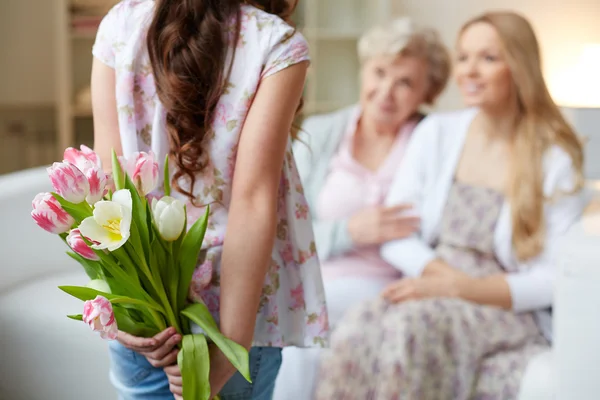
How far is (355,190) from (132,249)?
153 centimetres

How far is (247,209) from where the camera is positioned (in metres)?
0.91

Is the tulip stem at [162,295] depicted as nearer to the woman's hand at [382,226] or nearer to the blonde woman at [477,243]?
the blonde woman at [477,243]

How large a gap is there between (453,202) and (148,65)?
1.38m

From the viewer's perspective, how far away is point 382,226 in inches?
87.7

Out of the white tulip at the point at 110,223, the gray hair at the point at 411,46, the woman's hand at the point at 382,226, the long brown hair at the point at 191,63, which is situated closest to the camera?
the white tulip at the point at 110,223

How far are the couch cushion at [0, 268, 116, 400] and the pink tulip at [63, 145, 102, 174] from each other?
3.56ft

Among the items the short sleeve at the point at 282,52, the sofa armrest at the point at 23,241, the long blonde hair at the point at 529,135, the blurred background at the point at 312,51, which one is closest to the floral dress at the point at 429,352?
the long blonde hair at the point at 529,135

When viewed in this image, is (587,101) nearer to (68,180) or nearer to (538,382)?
(538,382)

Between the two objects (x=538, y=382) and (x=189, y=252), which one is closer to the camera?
(x=189, y=252)

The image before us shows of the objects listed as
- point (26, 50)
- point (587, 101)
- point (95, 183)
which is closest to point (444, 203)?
point (587, 101)

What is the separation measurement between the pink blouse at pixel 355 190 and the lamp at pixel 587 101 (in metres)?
0.79

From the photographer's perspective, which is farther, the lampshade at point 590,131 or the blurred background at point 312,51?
the blurred background at point 312,51

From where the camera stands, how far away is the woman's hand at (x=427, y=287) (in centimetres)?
206

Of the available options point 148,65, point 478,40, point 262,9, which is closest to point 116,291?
→ point 148,65
